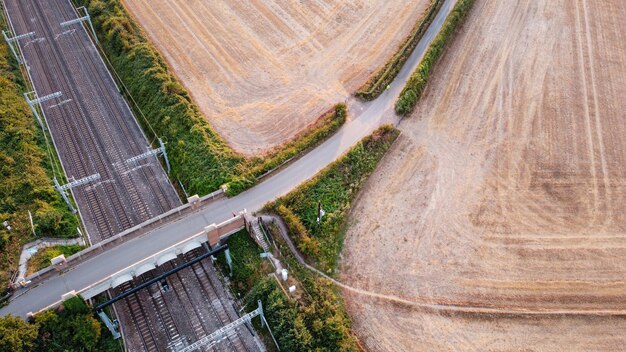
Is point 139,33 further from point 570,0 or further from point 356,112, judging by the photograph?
point 570,0

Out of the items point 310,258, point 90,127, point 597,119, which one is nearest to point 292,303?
point 310,258

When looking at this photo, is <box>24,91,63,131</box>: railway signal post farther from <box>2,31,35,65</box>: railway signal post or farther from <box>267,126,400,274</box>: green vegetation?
<box>267,126,400,274</box>: green vegetation

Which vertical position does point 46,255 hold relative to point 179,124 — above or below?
below

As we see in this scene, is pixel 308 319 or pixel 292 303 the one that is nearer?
pixel 308 319

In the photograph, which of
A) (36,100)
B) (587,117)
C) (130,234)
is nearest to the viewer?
(130,234)

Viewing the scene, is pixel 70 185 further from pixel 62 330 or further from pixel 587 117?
pixel 587 117

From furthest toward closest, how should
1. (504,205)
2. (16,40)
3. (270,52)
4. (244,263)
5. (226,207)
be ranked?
1. (16,40)
2. (270,52)
3. (504,205)
4. (226,207)
5. (244,263)

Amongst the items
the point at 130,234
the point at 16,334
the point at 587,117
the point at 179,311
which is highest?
the point at 587,117
